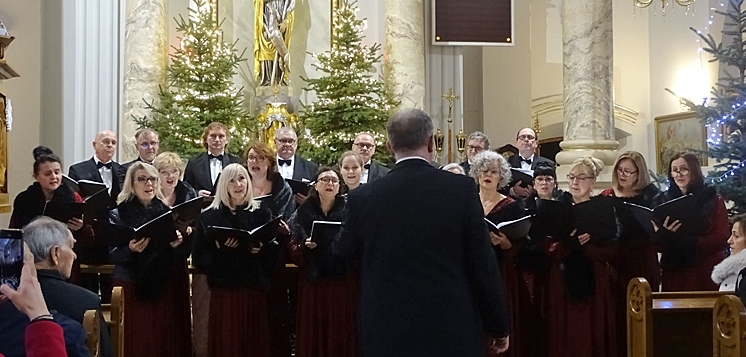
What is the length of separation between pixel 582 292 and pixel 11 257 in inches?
153

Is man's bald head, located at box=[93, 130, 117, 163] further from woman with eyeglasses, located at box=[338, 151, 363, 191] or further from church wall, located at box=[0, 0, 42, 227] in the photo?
church wall, located at box=[0, 0, 42, 227]

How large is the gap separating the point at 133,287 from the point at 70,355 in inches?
102

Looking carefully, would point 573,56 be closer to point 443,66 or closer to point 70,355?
point 443,66

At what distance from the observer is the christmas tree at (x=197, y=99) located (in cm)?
909

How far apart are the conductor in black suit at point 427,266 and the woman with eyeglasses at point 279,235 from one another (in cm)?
226

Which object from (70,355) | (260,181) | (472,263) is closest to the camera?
(70,355)

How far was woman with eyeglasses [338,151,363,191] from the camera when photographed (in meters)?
5.55

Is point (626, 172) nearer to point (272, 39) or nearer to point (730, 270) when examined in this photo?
point (730, 270)

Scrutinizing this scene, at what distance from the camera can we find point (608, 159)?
10.0 meters

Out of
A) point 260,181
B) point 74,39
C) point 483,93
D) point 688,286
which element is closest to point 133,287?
point 260,181

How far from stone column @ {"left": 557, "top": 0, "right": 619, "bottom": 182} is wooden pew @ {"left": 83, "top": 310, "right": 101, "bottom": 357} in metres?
7.60

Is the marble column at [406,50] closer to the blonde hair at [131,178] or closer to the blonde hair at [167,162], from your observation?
the blonde hair at [167,162]

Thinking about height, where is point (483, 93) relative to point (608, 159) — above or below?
above

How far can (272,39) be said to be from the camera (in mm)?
10219
